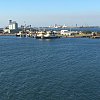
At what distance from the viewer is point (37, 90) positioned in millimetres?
27969

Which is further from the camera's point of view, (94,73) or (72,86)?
(94,73)

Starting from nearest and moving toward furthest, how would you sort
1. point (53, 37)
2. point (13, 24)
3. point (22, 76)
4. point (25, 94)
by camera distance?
1. point (25, 94)
2. point (22, 76)
3. point (53, 37)
4. point (13, 24)

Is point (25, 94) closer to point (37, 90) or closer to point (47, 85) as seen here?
point (37, 90)

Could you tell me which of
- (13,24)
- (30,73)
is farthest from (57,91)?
(13,24)

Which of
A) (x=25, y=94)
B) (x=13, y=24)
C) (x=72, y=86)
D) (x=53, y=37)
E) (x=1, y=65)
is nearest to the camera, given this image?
(x=25, y=94)

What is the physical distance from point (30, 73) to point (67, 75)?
526cm

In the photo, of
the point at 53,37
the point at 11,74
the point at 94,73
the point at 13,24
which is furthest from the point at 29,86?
the point at 13,24

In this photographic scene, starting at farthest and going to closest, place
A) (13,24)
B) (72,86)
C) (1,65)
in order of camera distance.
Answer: (13,24), (1,65), (72,86)

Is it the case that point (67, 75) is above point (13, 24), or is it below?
below

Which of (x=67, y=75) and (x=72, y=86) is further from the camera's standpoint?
(x=67, y=75)

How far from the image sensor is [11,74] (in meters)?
35.2

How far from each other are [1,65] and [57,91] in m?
17.3

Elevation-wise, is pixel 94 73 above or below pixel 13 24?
below

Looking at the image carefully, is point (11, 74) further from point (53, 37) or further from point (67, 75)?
point (53, 37)
